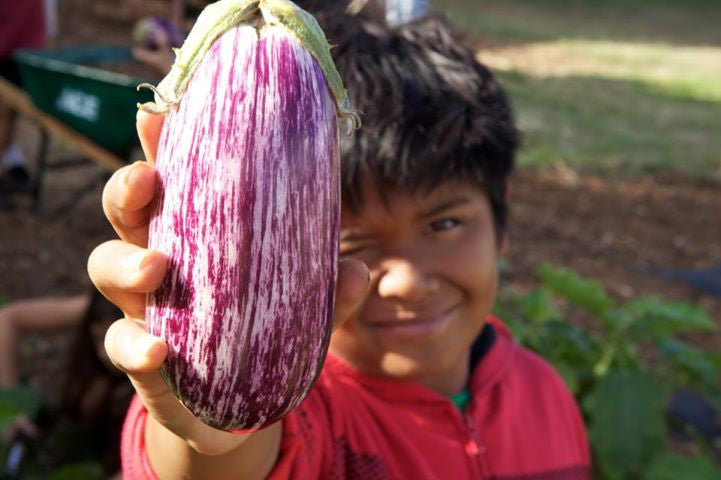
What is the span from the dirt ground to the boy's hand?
3.30 m

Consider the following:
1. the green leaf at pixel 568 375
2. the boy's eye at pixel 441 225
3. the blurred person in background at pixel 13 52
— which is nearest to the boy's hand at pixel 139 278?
the boy's eye at pixel 441 225

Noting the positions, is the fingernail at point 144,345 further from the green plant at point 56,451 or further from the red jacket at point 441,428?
the green plant at point 56,451

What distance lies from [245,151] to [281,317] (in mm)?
152

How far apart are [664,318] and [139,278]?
252 centimetres

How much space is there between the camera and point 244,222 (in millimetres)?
894

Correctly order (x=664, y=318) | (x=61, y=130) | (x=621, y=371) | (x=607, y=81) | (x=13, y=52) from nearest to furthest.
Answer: (x=621, y=371)
(x=664, y=318)
(x=61, y=130)
(x=13, y=52)
(x=607, y=81)

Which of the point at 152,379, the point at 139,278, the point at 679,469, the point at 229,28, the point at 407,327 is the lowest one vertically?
the point at 679,469

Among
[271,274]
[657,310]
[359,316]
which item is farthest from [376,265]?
[657,310]

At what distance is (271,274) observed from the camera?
0.90 m

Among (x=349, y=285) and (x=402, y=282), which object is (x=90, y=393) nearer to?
(x=402, y=282)

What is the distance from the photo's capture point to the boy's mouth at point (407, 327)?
62.1 inches

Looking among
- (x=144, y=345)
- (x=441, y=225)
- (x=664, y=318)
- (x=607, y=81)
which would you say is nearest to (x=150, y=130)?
(x=144, y=345)

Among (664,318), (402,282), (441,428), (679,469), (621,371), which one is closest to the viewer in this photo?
(402,282)

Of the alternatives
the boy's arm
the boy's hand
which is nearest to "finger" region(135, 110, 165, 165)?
the boy's hand
